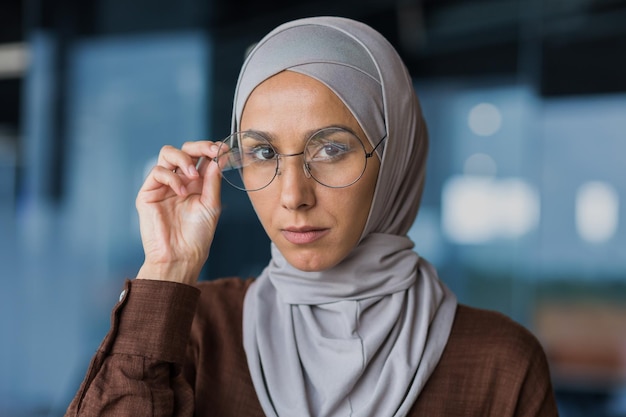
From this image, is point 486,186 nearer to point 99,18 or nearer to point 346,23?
point 99,18

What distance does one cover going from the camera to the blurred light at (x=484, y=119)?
14.4 ft

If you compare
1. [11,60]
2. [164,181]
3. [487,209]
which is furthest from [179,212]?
[11,60]

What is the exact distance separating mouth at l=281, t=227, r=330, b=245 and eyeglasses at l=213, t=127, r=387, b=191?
0.27ft

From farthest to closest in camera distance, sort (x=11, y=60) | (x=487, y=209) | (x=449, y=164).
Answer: (x=11, y=60)
(x=449, y=164)
(x=487, y=209)

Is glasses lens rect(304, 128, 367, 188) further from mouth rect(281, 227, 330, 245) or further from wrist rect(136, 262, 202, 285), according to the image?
wrist rect(136, 262, 202, 285)

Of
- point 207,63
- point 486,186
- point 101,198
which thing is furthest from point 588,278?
point 101,198

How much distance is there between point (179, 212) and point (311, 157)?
0.28 metres

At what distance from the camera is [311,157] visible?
1.40 meters

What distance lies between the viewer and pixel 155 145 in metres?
4.22

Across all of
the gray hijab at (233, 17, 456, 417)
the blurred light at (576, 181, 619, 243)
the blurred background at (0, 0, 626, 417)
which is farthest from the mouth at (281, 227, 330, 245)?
the blurred light at (576, 181, 619, 243)

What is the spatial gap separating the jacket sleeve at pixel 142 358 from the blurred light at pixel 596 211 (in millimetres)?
3293

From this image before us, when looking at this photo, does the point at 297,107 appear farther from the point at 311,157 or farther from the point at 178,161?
the point at 178,161

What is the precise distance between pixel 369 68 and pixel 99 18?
3.16 metres

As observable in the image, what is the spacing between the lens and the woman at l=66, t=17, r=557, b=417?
1.40 meters
